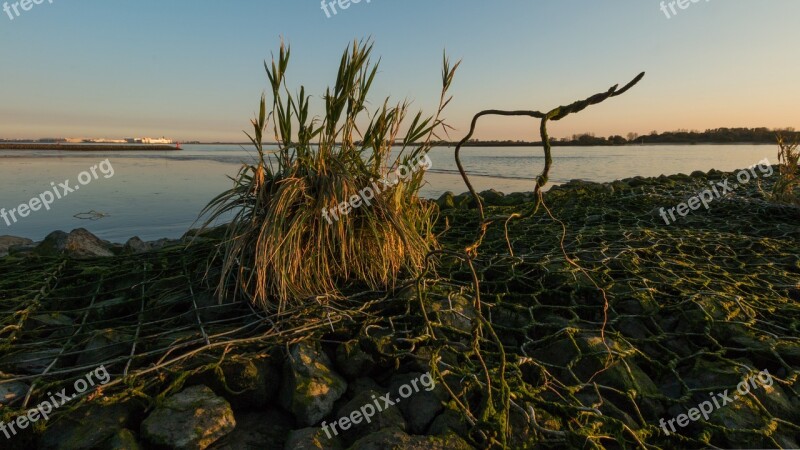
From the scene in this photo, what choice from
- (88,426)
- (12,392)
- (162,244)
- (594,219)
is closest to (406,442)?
(88,426)

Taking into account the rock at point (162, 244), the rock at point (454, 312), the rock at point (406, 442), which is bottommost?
the rock at point (162, 244)

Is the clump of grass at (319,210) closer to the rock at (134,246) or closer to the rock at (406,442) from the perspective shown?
the rock at (406,442)

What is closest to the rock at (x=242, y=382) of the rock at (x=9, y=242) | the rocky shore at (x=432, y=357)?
the rocky shore at (x=432, y=357)

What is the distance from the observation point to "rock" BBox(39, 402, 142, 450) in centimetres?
142

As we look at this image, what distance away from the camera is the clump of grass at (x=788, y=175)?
16.5ft

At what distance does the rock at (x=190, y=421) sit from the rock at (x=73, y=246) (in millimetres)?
2917

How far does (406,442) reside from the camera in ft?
4.46

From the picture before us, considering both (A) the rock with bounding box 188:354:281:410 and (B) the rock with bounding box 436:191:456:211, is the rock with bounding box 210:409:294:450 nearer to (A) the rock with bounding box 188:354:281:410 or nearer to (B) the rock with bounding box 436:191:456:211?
(A) the rock with bounding box 188:354:281:410

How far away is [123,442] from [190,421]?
200 millimetres

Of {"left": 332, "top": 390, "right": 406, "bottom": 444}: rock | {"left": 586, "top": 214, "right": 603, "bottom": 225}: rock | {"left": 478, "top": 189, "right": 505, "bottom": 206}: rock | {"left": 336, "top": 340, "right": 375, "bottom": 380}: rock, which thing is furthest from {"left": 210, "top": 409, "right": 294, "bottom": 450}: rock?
{"left": 478, "top": 189, "right": 505, "bottom": 206}: rock

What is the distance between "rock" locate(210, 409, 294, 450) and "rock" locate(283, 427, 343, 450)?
0.10 m

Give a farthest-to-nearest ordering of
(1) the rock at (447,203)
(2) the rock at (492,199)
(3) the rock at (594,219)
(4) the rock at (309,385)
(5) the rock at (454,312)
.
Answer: (2) the rock at (492,199)
(1) the rock at (447,203)
(3) the rock at (594,219)
(5) the rock at (454,312)
(4) the rock at (309,385)

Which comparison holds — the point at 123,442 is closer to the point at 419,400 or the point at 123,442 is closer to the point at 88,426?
the point at 88,426

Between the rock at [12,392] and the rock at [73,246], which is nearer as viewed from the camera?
the rock at [12,392]
